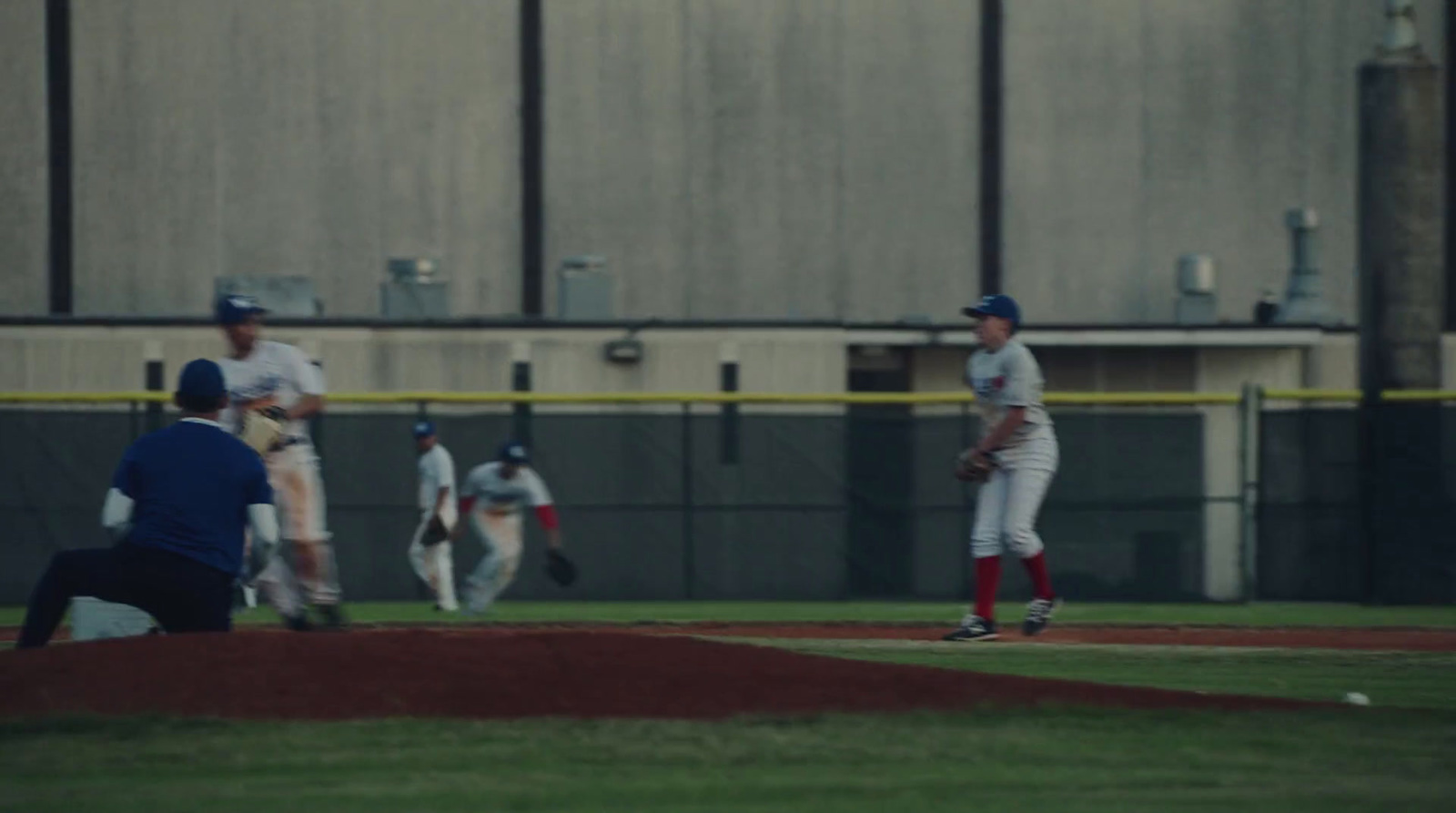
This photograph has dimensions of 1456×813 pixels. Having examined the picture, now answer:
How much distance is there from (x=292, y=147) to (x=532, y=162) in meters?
3.13

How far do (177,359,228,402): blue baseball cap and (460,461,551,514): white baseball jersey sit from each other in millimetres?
10343

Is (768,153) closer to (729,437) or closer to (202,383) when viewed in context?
(729,437)

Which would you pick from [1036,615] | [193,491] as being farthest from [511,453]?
[193,491]

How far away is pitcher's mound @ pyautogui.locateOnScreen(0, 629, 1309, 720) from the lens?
767 cm

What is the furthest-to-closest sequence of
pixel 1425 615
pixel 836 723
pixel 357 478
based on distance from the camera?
pixel 357 478, pixel 1425 615, pixel 836 723

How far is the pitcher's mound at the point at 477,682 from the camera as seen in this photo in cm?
767

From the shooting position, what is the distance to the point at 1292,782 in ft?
21.7

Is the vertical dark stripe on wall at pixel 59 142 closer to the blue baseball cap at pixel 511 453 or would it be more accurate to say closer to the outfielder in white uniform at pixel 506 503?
the outfielder in white uniform at pixel 506 503

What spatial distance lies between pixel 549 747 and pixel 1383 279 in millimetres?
14266

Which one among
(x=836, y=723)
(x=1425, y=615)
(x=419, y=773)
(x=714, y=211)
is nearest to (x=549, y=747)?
(x=419, y=773)

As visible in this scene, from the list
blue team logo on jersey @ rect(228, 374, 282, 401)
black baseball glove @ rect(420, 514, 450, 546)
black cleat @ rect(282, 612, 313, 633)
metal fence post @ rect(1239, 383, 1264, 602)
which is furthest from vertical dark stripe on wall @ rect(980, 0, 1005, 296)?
black cleat @ rect(282, 612, 313, 633)

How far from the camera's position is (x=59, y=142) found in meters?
28.4

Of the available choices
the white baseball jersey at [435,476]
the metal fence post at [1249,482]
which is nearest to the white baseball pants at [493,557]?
the white baseball jersey at [435,476]

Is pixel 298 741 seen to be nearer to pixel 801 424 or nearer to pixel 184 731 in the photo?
pixel 184 731
